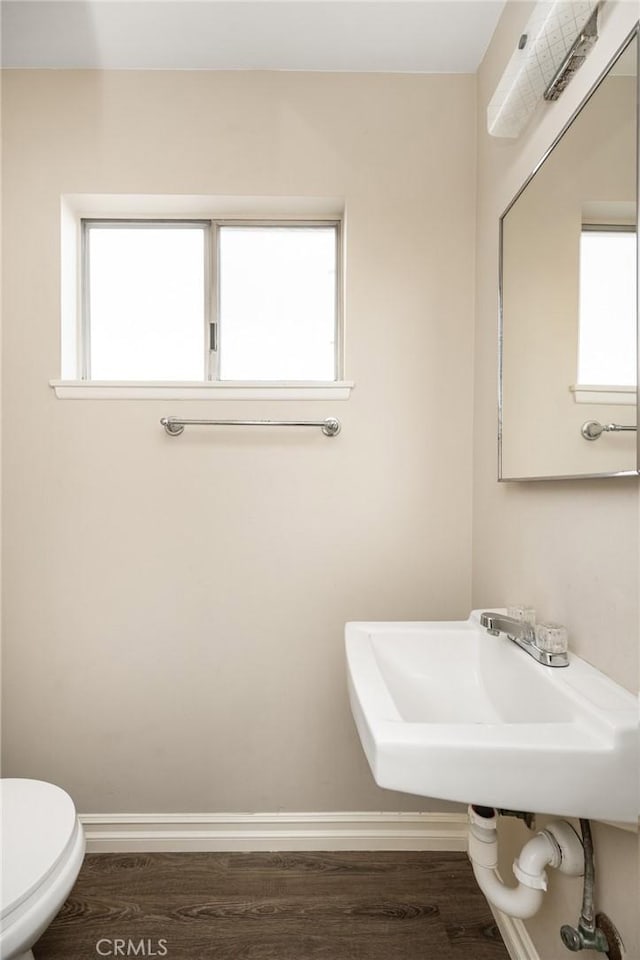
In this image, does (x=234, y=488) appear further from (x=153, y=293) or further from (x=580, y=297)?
(x=580, y=297)

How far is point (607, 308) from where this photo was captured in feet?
2.94

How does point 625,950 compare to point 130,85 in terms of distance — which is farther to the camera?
point 130,85

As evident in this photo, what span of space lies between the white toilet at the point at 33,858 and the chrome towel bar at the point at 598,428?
4.51ft

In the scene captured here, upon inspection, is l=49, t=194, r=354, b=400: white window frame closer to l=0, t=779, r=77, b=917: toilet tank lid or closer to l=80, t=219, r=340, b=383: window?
l=80, t=219, r=340, b=383: window

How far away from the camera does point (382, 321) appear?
1.64 m

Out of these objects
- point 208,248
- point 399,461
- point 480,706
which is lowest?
point 480,706

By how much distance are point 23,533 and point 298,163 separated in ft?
4.84

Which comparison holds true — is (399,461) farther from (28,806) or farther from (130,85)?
(130,85)

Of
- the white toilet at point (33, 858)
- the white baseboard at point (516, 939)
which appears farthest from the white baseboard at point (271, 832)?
the white toilet at point (33, 858)

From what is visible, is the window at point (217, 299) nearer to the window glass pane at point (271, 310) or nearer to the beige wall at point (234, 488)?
the window glass pane at point (271, 310)

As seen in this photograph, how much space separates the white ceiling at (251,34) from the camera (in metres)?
1.43

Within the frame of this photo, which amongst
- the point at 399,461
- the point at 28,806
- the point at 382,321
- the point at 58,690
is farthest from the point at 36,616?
the point at 382,321

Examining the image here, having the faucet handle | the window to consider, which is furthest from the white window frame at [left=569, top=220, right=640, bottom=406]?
the window

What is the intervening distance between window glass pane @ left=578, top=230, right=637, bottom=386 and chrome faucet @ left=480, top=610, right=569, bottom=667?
20.2 inches
